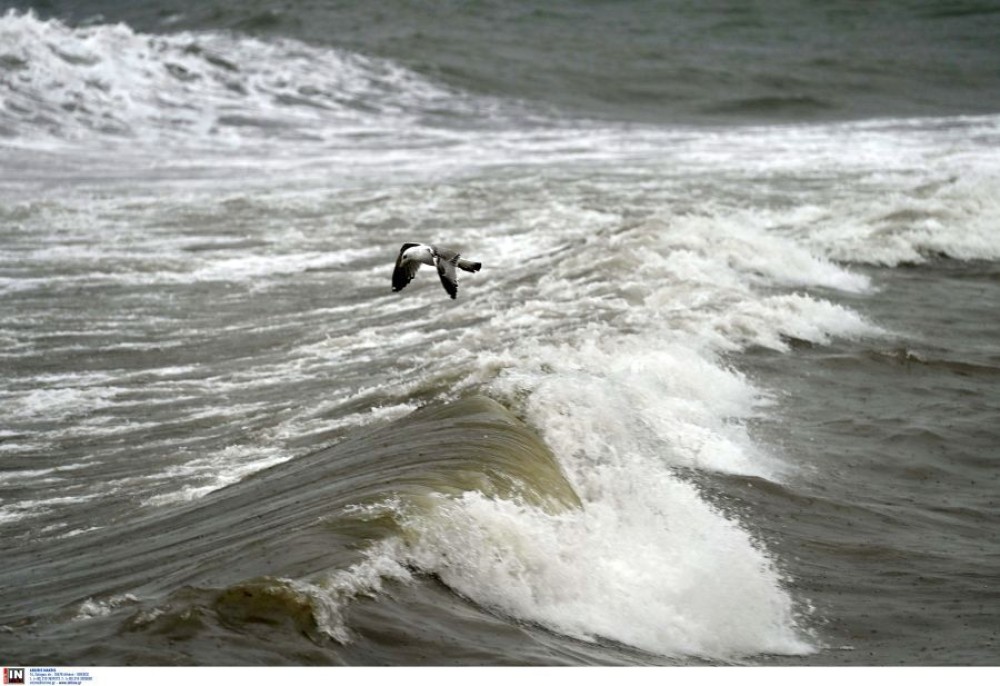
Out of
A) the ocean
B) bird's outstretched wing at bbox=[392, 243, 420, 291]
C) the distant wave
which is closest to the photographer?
the ocean

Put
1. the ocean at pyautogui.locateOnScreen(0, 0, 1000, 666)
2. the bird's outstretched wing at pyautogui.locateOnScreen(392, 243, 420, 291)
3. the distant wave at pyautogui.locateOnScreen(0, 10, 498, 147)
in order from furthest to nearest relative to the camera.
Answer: the distant wave at pyautogui.locateOnScreen(0, 10, 498, 147)
the bird's outstretched wing at pyautogui.locateOnScreen(392, 243, 420, 291)
the ocean at pyautogui.locateOnScreen(0, 0, 1000, 666)

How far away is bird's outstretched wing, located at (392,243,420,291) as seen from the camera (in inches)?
268

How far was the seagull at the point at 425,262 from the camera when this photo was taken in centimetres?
682

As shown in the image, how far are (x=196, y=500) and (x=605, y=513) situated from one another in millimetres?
1943

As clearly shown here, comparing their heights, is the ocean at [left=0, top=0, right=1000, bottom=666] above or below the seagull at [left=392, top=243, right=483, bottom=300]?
below

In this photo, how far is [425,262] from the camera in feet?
23.0

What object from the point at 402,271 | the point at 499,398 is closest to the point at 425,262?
the point at 402,271

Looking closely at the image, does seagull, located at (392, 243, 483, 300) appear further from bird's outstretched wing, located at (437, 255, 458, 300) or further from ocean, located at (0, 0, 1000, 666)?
ocean, located at (0, 0, 1000, 666)

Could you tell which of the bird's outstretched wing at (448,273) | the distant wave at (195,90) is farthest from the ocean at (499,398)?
the bird's outstretched wing at (448,273)

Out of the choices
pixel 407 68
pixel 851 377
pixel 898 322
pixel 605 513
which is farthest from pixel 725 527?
pixel 407 68

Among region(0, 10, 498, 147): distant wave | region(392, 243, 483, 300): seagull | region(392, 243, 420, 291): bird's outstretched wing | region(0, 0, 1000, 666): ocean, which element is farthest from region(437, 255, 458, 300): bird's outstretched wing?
region(0, 10, 498, 147): distant wave

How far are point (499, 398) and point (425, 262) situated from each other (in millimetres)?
1365

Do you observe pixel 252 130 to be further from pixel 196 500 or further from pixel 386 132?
pixel 196 500

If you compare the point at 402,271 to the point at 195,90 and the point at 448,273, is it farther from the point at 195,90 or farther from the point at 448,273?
the point at 195,90
